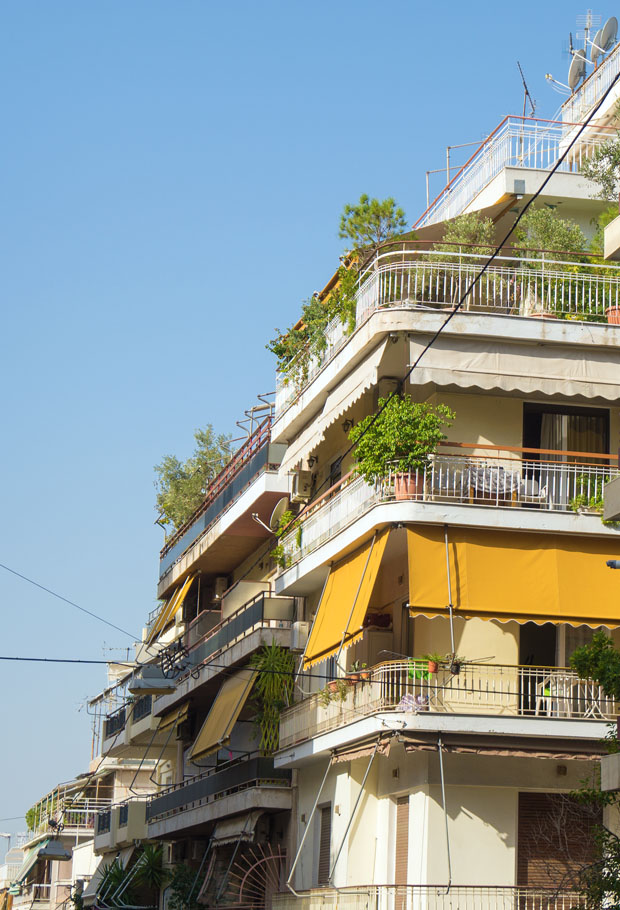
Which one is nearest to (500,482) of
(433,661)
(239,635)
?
(433,661)

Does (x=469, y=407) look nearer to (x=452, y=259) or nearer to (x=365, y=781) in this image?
(x=452, y=259)

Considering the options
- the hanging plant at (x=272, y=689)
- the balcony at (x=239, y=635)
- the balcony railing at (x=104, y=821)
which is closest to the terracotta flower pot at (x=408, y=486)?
the hanging plant at (x=272, y=689)

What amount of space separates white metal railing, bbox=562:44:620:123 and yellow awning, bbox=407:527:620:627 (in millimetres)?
10415

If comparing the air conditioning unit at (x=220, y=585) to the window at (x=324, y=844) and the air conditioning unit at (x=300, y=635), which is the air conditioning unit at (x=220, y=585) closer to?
the air conditioning unit at (x=300, y=635)

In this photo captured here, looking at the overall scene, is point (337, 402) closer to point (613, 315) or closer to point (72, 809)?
point (613, 315)

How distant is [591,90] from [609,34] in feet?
7.41

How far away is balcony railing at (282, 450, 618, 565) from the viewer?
24859 millimetres

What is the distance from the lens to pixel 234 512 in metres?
36.4

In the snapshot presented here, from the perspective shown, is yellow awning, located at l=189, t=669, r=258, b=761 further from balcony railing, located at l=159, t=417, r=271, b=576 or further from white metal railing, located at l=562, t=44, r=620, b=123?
white metal railing, located at l=562, t=44, r=620, b=123

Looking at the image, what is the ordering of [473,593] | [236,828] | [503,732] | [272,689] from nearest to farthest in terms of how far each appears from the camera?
[503,732] → [473,593] → [272,689] → [236,828]

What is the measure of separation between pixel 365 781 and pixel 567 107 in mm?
15087

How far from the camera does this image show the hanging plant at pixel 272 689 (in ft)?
103

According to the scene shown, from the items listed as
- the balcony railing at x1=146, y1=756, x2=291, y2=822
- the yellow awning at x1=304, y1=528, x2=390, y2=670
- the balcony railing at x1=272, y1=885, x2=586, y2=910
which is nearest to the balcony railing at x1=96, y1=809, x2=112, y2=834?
the balcony railing at x1=146, y1=756, x2=291, y2=822

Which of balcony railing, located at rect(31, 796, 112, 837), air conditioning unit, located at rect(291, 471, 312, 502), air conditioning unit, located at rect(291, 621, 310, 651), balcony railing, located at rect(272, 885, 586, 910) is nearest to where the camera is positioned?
balcony railing, located at rect(272, 885, 586, 910)
